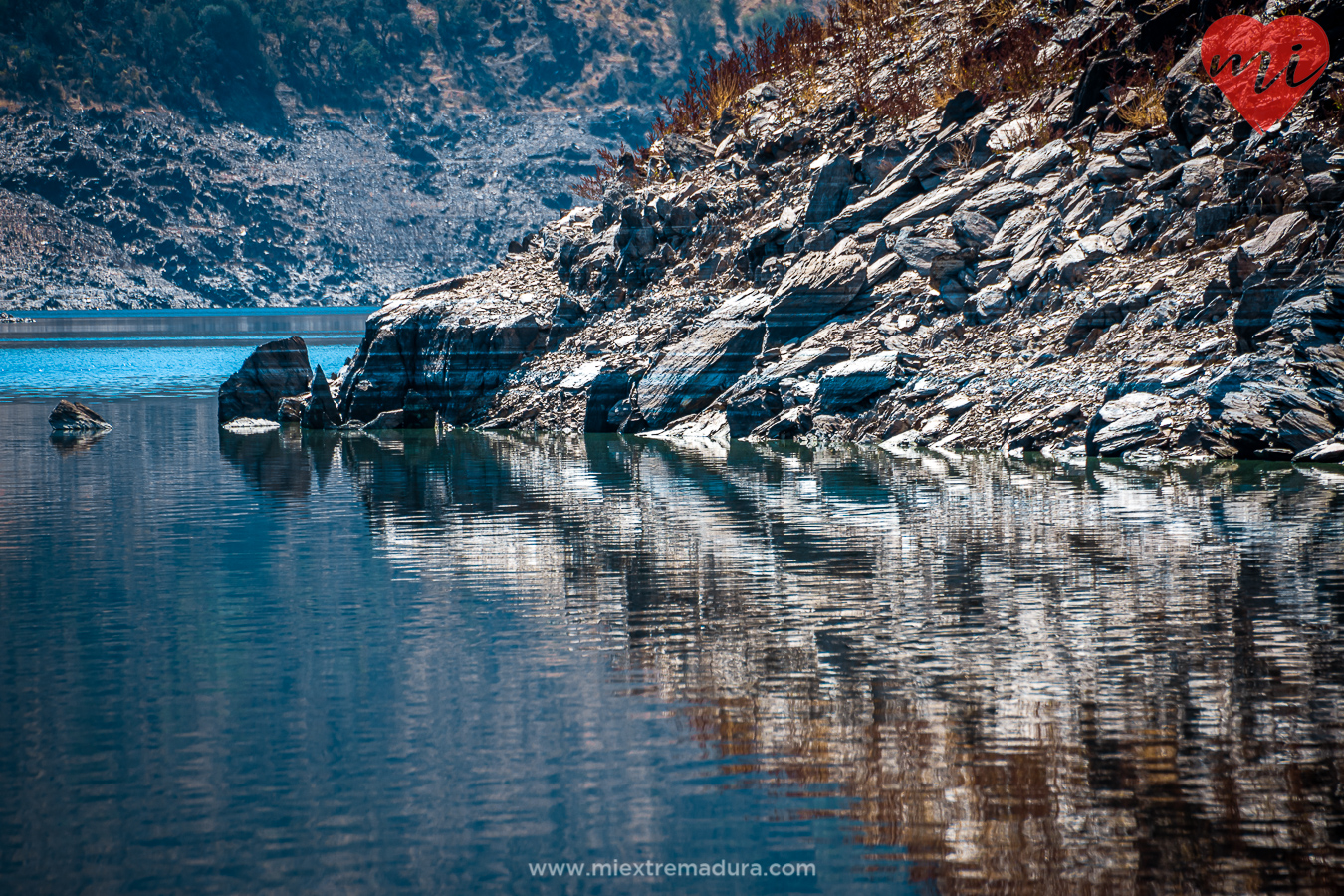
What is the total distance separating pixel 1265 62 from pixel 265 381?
31.3m

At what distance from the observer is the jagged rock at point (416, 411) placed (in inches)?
1647

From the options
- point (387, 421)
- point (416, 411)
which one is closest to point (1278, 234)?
point (416, 411)

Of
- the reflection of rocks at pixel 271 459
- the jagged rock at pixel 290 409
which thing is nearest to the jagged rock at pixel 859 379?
the reflection of rocks at pixel 271 459

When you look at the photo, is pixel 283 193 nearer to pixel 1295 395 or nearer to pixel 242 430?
pixel 242 430

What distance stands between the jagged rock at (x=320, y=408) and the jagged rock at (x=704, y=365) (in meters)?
10.6

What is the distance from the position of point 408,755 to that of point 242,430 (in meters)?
33.4

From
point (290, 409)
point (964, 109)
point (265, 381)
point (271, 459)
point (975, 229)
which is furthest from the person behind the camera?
point (290, 409)

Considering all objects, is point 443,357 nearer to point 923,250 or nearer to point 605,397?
point 605,397

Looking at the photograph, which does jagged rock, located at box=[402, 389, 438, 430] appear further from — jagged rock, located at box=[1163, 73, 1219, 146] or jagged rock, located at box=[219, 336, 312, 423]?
jagged rock, located at box=[1163, 73, 1219, 146]

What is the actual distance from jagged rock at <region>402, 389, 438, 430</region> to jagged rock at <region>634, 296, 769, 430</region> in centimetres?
769

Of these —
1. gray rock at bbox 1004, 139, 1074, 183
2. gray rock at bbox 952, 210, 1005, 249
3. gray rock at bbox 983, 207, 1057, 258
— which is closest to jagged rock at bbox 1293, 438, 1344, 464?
gray rock at bbox 983, 207, 1057, 258

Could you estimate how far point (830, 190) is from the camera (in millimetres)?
39656

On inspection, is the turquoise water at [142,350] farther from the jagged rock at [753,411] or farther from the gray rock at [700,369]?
the jagged rock at [753,411]

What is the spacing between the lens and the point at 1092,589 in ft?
47.1
